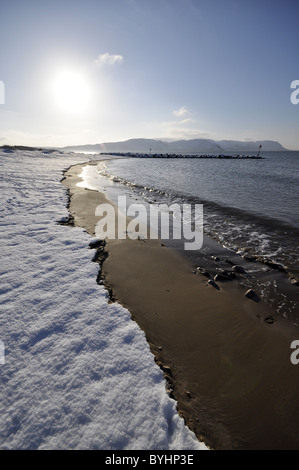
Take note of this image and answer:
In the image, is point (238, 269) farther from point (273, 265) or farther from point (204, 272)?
point (273, 265)

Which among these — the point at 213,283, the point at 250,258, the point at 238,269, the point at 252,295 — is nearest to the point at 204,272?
the point at 213,283

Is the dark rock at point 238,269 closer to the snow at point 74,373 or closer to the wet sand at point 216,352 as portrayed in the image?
the wet sand at point 216,352

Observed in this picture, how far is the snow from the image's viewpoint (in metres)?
1.95

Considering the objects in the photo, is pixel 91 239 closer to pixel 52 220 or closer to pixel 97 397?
pixel 52 220

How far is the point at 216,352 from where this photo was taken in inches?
122

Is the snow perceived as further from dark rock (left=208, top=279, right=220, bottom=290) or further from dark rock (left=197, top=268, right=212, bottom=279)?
dark rock (left=197, top=268, right=212, bottom=279)

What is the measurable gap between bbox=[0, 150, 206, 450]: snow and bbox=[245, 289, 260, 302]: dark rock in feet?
8.90

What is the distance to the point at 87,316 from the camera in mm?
3299

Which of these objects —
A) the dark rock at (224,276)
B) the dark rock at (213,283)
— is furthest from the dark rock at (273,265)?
the dark rock at (213,283)

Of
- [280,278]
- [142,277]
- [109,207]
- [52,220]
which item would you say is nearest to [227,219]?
[280,278]

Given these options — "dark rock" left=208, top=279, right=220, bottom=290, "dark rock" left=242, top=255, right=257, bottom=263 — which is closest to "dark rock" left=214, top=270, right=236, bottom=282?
"dark rock" left=208, top=279, right=220, bottom=290

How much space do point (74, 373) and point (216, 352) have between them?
206 centimetres

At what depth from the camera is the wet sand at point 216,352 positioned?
7.39 feet

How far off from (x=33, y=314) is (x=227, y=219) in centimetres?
941
